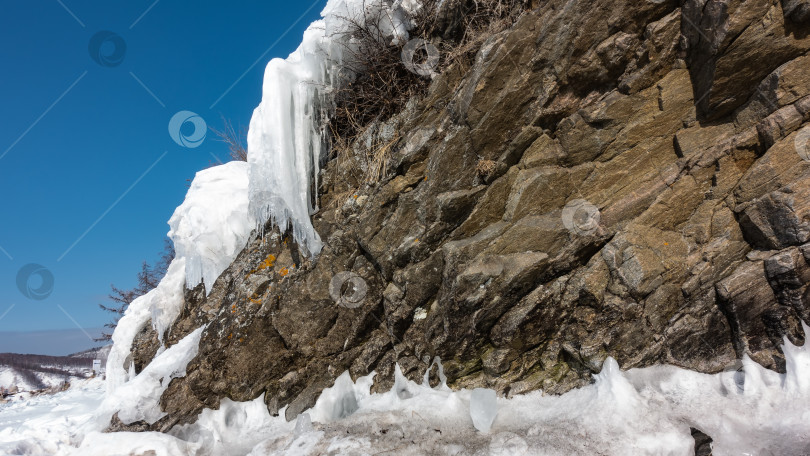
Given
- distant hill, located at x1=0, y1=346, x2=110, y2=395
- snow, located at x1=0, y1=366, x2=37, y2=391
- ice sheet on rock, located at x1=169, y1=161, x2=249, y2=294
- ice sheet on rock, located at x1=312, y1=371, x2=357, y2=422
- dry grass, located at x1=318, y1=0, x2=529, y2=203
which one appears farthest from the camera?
distant hill, located at x1=0, y1=346, x2=110, y2=395

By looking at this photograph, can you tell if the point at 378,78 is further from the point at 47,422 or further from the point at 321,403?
the point at 47,422

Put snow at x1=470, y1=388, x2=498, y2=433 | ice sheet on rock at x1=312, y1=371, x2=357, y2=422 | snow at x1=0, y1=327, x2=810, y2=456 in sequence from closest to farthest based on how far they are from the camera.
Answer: snow at x1=0, y1=327, x2=810, y2=456 < snow at x1=470, y1=388, x2=498, y2=433 < ice sheet on rock at x1=312, y1=371, x2=357, y2=422

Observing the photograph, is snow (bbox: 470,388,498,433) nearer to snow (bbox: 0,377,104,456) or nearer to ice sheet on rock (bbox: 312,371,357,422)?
ice sheet on rock (bbox: 312,371,357,422)

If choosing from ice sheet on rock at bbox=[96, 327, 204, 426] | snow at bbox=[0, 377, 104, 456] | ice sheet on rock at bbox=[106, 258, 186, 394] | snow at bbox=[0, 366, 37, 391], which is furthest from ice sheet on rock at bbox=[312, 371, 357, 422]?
snow at bbox=[0, 366, 37, 391]

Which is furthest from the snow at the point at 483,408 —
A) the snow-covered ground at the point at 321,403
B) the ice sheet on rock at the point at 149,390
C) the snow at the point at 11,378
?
the snow at the point at 11,378

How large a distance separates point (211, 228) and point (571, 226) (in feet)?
18.2

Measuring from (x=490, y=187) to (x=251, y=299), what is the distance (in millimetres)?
3585

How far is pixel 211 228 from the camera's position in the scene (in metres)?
6.36

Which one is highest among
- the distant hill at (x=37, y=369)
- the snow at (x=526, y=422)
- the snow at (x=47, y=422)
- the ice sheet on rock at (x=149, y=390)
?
the distant hill at (x=37, y=369)

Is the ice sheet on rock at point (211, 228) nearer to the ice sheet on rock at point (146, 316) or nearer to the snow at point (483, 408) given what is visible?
the ice sheet on rock at point (146, 316)

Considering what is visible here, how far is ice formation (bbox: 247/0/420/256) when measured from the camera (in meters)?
5.44

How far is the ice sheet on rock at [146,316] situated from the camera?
6.42 m

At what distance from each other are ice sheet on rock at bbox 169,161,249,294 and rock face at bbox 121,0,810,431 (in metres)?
1.44

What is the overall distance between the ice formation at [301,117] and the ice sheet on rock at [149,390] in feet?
7.08
